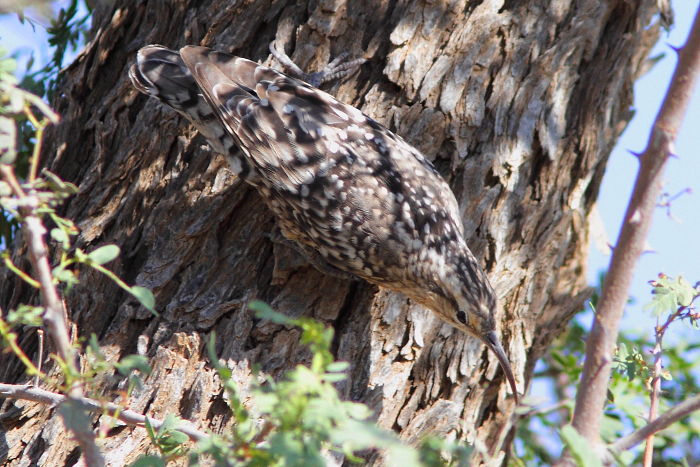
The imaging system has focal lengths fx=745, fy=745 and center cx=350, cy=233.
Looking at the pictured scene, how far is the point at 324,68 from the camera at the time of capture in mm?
3809

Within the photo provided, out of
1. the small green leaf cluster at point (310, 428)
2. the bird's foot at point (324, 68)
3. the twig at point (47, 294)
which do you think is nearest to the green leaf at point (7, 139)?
the twig at point (47, 294)

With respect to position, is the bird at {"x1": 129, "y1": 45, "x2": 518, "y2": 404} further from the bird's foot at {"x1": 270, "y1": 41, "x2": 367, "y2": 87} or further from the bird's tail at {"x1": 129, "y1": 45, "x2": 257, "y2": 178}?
the bird's foot at {"x1": 270, "y1": 41, "x2": 367, "y2": 87}

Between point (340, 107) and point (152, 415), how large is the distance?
5.52ft

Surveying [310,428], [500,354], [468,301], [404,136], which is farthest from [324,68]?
[310,428]

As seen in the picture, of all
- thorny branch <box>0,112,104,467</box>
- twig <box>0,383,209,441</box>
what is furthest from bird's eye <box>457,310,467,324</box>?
thorny branch <box>0,112,104,467</box>

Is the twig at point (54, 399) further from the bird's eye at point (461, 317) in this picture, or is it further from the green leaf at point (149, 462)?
the bird's eye at point (461, 317)

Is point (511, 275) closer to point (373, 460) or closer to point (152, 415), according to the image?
point (373, 460)

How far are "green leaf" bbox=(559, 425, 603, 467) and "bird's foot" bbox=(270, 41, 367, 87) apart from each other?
2.53 metres

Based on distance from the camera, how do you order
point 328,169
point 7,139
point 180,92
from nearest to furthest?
point 7,139, point 328,169, point 180,92

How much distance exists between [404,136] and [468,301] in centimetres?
91

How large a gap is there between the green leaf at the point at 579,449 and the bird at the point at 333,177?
6.26ft

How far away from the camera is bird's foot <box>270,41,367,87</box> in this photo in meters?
3.78

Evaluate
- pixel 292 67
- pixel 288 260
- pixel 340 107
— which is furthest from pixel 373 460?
pixel 292 67

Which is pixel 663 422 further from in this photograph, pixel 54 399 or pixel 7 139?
pixel 54 399
